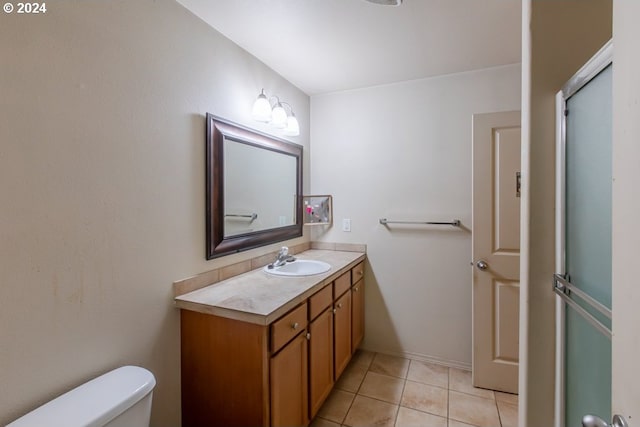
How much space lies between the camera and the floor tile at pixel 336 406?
179cm

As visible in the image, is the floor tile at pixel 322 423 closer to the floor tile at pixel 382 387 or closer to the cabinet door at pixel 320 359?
the cabinet door at pixel 320 359

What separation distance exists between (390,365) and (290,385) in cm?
124

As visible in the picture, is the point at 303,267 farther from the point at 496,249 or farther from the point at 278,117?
the point at 496,249

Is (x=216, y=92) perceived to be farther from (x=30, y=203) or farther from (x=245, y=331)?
(x=245, y=331)

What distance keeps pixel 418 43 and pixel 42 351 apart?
2390 mm

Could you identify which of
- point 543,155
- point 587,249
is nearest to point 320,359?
point 587,249

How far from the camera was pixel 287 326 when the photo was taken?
1383mm

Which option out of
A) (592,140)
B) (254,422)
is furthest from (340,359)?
(592,140)

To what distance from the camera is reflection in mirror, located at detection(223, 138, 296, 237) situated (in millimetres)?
1794

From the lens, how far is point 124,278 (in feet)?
4.00

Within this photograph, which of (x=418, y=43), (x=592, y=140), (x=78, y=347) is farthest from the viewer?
(x=418, y=43)

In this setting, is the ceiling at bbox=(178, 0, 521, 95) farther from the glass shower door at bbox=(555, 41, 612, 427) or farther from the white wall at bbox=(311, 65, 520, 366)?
the glass shower door at bbox=(555, 41, 612, 427)

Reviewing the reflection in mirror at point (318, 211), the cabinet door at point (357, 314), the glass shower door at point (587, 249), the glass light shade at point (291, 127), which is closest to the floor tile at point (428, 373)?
the cabinet door at point (357, 314)

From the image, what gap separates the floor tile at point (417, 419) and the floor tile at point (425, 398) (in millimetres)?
44
